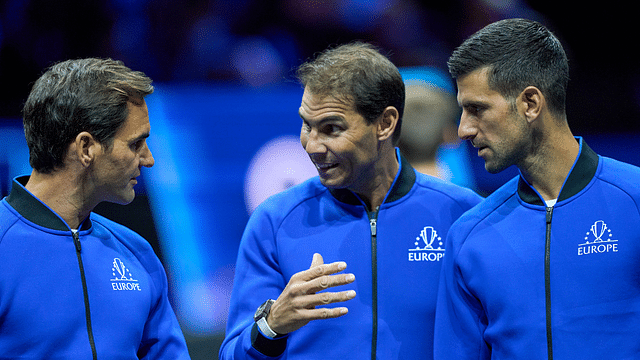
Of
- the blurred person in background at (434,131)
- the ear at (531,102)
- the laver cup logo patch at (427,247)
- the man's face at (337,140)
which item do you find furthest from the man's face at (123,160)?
the blurred person in background at (434,131)

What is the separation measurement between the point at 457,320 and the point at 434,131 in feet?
8.21

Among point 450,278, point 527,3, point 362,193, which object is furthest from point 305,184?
point 527,3

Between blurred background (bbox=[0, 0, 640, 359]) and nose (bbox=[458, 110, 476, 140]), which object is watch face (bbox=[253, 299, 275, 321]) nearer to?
nose (bbox=[458, 110, 476, 140])

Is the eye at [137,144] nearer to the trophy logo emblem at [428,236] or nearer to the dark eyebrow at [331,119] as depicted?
the dark eyebrow at [331,119]

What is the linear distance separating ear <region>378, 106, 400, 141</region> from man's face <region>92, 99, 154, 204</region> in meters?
0.85

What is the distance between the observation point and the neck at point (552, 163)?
2.02m

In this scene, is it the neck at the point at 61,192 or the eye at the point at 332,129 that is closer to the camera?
the neck at the point at 61,192

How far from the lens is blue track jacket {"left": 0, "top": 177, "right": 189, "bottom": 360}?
1.94m

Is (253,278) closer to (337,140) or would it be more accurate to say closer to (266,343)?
(266,343)

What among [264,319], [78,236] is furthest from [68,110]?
[264,319]

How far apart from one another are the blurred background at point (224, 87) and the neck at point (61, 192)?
2.22 meters

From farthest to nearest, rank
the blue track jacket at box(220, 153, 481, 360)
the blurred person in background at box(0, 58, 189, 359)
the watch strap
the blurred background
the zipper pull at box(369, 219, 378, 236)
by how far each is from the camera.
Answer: the blurred background
the zipper pull at box(369, 219, 378, 236)
the blue track jacket at box(220, 153, 481, 360)
the watch strap
the blurred person in background at box(0, 58, 189, 359)

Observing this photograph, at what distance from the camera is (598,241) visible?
1.91 m

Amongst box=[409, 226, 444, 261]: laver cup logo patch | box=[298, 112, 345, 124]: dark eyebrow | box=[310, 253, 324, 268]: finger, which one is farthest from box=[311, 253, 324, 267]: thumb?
box=[298, 112, 345, 124]: dark eyebrow
